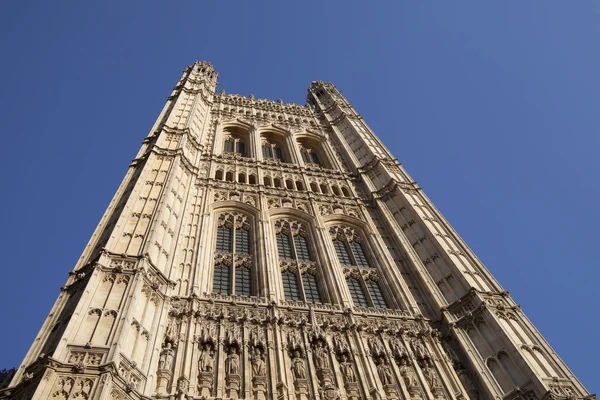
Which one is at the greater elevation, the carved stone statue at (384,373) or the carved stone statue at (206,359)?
the carved stone statue at (206,359)

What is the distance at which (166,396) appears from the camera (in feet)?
39.8

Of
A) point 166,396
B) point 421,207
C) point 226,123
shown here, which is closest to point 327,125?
point 226,123

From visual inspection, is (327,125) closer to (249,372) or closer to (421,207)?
(421,207)

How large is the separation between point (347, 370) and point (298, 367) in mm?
1350

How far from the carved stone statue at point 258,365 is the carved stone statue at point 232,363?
1.31 feet

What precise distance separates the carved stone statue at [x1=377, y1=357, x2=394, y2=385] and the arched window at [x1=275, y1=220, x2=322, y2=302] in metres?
3.75

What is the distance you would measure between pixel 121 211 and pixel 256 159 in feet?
41.7

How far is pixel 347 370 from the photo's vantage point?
1434cm

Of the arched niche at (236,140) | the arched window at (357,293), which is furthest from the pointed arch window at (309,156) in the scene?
the arched window at (357,293)

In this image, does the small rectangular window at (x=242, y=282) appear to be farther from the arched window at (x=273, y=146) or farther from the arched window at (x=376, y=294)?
the arched window at (x=273, y=146)

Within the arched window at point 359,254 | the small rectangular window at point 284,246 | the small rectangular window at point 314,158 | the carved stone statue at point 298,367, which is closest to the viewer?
the carved stone statue at point 298,367

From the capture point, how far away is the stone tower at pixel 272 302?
12320mm

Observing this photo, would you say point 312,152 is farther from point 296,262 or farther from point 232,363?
point 232,363

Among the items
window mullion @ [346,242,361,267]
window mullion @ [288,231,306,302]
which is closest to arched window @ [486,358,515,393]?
window mullion @ [288,231,306,302]
